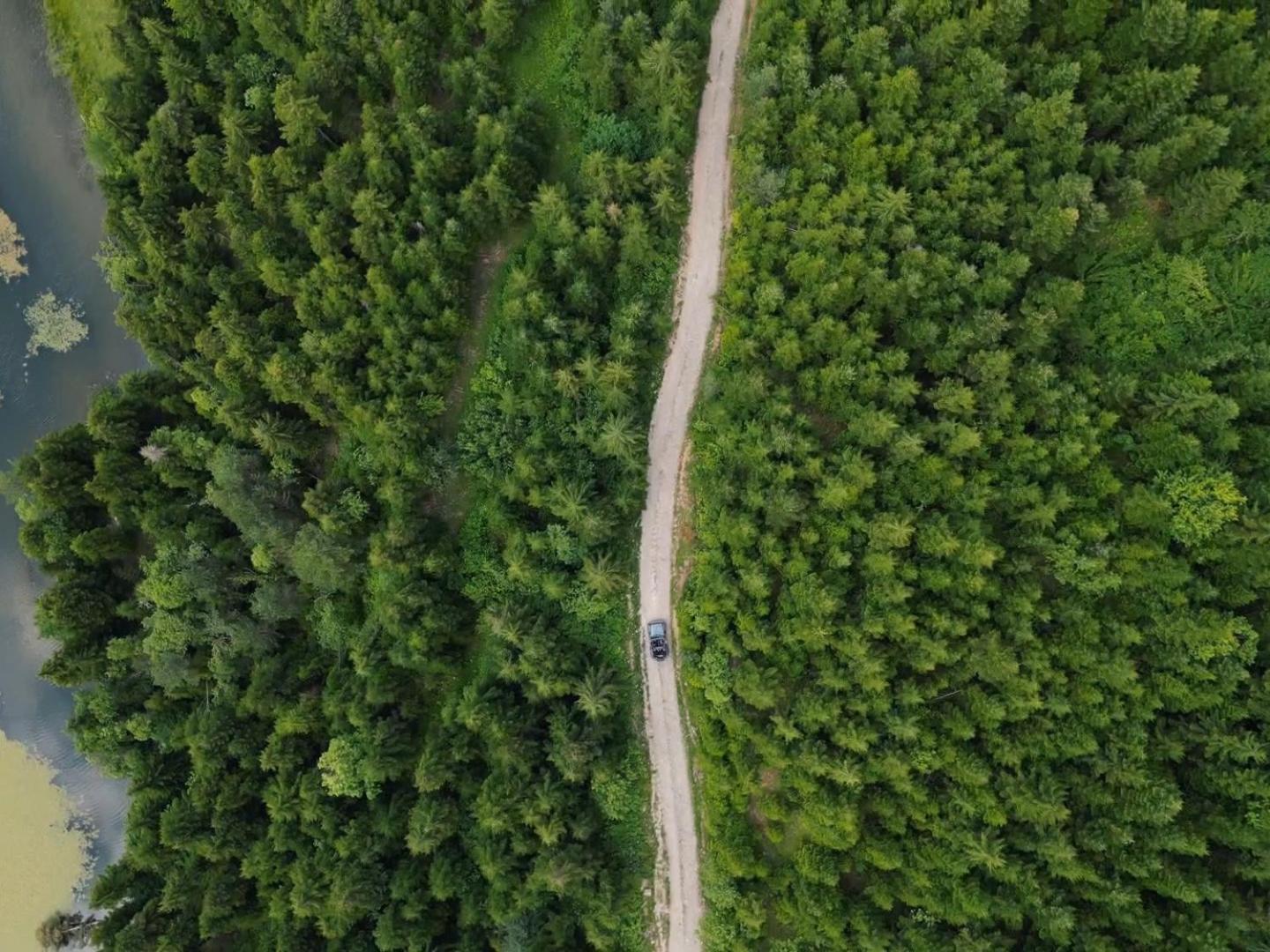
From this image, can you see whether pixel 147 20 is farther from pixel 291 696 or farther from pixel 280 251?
pixel 291 696

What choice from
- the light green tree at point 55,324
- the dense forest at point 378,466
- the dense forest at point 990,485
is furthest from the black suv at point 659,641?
the light green tree at point 55,324

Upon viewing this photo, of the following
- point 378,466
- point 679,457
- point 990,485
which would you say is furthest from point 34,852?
point 990,485

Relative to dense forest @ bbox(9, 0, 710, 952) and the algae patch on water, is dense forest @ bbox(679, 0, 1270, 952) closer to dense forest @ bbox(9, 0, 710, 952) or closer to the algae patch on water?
dense forest @ bbox(9, 0, 710, 952)

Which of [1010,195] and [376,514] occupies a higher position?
[1010,195]

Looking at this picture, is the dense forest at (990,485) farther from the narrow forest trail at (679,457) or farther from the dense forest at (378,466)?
the dense forest at (378,466)

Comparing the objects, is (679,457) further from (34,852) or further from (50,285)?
(34,852)

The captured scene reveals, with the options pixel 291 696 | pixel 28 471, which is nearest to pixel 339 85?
pixel 28 471
